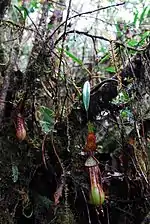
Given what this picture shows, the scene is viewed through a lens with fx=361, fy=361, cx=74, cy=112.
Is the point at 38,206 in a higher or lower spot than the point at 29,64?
lower

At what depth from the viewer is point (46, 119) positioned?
150 centimetres

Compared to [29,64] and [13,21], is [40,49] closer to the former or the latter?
[29,64]

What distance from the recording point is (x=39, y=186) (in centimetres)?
155

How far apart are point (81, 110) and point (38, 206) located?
1.44 feet

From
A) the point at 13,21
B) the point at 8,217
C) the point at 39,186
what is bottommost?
the point at 8,217

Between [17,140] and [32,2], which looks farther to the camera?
[32,2]

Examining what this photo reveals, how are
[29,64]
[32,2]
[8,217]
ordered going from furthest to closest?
[32,2] < [29,64] < [8,217]

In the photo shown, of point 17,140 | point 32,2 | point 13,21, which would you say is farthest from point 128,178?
point 32,2

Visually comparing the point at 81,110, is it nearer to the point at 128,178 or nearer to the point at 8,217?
the point at 128,178

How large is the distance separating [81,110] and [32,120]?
22 centimetres

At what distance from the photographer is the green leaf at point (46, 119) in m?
1.48

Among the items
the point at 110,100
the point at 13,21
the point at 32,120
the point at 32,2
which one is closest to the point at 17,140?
the point at 32,120

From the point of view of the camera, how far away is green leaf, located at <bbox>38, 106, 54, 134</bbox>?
148 cm

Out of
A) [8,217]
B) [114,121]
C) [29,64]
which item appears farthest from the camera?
[114,121]
